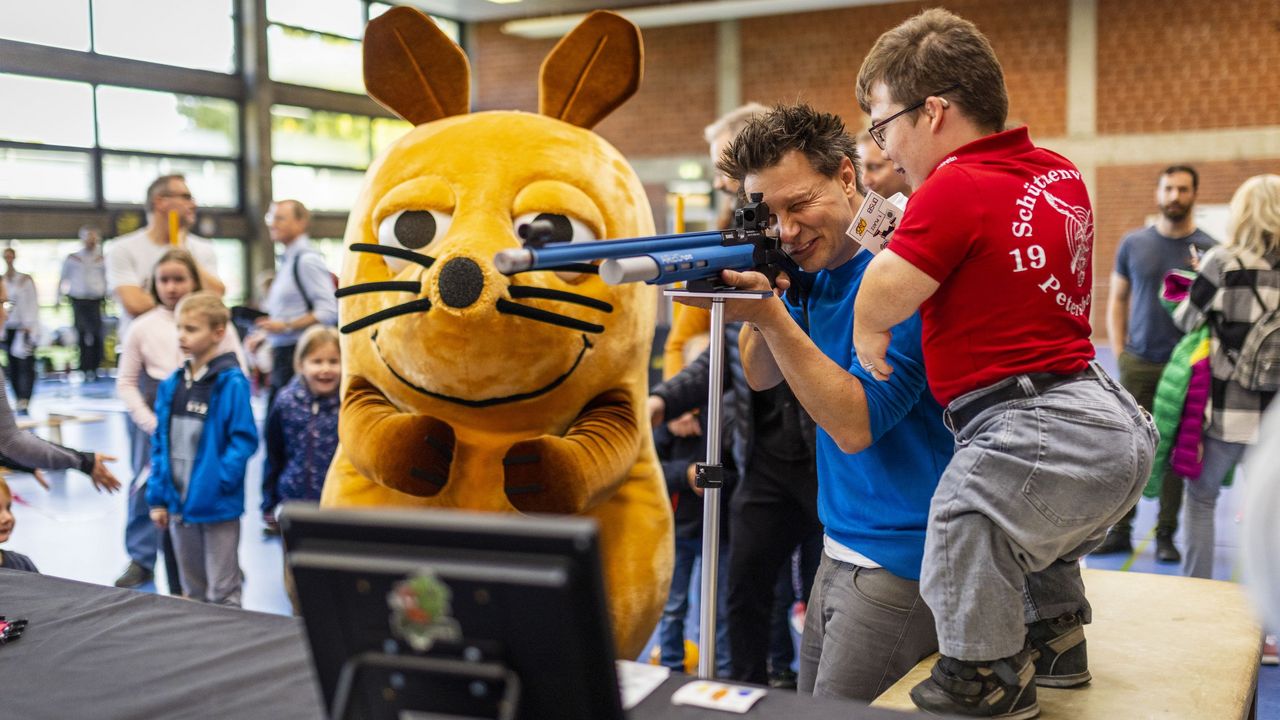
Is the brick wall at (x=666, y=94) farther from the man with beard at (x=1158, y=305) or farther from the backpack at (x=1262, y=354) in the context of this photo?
the backpack at (x=1262, y=354)

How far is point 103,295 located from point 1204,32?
13.1 metres

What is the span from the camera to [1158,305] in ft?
17.3

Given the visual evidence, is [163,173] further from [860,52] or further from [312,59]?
[860,52]

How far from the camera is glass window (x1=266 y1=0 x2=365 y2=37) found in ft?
48.1

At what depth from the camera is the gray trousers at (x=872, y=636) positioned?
6.17 ft

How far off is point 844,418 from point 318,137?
1474 cm

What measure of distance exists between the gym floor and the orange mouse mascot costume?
1.88m

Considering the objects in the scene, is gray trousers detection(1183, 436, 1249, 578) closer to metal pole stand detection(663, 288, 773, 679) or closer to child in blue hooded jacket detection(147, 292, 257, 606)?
metal pole stand detection(663, 288, 773, 679)

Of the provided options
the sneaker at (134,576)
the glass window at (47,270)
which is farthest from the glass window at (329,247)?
the sneaker at (134,576)

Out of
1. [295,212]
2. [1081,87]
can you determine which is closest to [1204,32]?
[1081,87]

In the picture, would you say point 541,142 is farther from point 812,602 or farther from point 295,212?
point 295,212

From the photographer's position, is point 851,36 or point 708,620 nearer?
point 708,620

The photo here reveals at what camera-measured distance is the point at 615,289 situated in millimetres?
2629

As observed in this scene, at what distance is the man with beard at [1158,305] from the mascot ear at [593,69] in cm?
337
